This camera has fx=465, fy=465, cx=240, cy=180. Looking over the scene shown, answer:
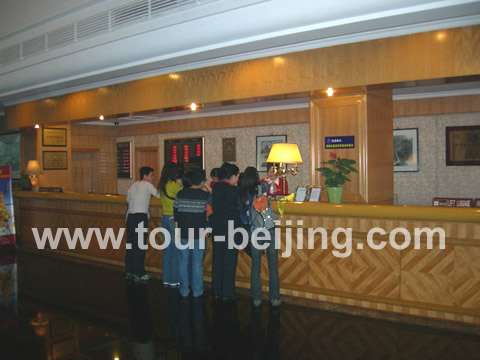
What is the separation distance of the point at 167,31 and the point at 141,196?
203cm

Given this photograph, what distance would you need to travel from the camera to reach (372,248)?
15.1 ft

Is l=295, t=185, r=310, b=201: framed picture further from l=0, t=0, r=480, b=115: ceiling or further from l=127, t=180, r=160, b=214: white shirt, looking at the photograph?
l=127, t=180, r=160, b=214: white shirt

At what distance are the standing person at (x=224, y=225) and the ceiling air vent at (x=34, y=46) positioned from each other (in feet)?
12.7

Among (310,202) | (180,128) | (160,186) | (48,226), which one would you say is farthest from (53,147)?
(310,202)

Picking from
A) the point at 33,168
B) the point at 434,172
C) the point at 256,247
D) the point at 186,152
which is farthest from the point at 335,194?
the point at 186,152

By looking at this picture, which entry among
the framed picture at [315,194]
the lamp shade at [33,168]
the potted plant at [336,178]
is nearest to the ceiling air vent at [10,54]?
the lamp shade at [33,168]

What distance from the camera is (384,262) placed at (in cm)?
455

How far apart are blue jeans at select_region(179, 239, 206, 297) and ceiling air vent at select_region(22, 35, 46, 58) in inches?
154

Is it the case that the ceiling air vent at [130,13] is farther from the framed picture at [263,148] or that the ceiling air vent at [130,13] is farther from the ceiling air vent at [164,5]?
the framed picture at [263,148]

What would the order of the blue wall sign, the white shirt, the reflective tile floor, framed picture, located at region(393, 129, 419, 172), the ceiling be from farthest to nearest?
framed picture, located at region(393, 129, 419, 172) → the white shirt → the blue wall sign → the ceiling → the reflective tile floor

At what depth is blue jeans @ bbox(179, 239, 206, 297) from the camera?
5219 mm

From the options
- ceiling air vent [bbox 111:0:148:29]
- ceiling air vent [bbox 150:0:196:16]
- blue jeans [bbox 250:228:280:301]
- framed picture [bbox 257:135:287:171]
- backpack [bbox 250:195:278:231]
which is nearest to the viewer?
backpack [bbox 250:195:278:231]

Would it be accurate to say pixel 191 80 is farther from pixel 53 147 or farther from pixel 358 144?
pixel 53 147

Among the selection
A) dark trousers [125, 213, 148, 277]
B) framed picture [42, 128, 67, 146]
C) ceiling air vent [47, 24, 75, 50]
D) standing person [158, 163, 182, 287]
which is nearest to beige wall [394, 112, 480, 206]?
standing person [158, 163, 182, 287]
